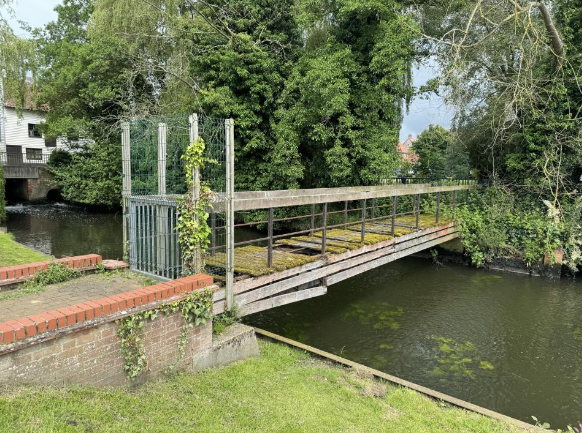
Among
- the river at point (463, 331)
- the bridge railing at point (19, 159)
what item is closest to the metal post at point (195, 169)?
the river at point (463, 331)

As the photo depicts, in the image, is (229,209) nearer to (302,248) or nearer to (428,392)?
(302,248)

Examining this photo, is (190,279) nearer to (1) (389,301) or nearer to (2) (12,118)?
(1) (389,301)

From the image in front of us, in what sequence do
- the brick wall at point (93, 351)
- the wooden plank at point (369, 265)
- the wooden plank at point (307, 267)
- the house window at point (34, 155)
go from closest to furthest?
the brick wall at point (93, 351) → the wooden plank at point (307, 267) → the wooden plank at point (369, 265) → the house window at point (34, 155)

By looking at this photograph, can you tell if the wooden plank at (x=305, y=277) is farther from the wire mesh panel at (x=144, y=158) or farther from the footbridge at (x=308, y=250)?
the wire mesh panel at (x=144, y=158)

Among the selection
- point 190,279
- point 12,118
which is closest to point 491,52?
point 190,279

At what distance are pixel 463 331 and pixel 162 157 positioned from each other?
629 centimetres

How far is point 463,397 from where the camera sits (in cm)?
521

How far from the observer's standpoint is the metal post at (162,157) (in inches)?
199

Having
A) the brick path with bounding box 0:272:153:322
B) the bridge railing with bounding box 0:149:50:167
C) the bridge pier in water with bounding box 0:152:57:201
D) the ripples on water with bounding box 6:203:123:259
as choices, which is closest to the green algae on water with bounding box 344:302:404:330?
the brick path with bounding box 0:272:153:322

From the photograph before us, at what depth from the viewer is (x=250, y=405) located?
3.62 metres

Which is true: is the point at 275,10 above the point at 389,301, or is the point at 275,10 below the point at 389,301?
above

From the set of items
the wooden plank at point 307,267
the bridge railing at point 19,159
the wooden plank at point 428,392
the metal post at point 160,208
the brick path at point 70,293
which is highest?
the bridge railing at point 19,159

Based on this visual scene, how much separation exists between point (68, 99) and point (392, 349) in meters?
19.9

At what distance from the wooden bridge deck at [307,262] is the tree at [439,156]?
10697 mm
